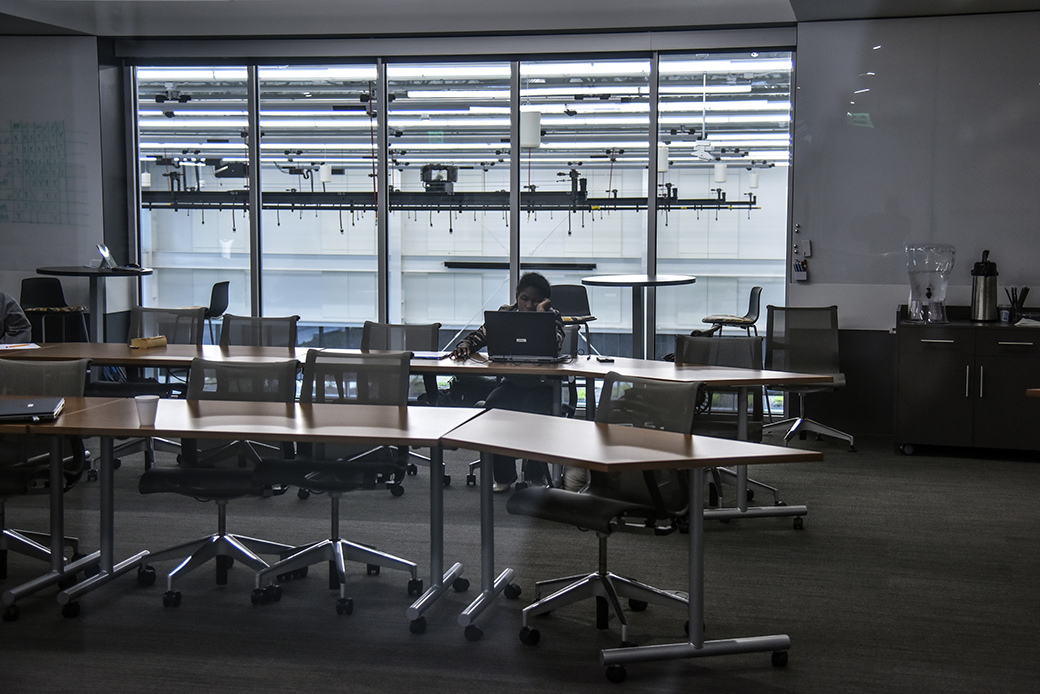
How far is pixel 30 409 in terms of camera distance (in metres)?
4.05

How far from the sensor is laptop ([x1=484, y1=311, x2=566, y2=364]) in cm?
566

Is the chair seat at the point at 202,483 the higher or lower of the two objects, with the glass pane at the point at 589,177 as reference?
lower

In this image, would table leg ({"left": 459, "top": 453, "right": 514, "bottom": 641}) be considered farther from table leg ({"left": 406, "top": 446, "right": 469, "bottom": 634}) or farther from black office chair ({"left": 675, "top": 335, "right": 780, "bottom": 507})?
black office chair ({"left": 675, "top": 335, "right": 780, "bottom": 507})

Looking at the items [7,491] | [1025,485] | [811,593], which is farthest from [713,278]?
[7,491]

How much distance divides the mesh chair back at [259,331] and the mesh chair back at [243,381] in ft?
6.31

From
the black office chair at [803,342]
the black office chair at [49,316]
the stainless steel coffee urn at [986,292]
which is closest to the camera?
the stainless steel coffee urn at [986,292]

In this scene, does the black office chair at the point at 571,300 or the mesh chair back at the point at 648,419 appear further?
the black office chair at the point at 571,300

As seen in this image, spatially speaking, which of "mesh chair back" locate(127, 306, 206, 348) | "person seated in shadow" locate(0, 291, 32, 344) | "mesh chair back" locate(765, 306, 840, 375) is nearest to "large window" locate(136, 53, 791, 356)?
"mesh chair back" locate(765, 306, 840, 375)

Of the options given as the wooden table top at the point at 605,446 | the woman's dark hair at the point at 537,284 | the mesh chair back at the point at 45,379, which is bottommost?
the wooden table top at the point at 605,446

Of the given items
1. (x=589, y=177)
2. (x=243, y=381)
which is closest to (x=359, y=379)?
(x=243, y=381)

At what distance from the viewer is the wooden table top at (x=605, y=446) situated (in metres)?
3.35

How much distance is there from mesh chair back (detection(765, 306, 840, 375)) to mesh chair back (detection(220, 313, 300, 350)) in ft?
11.6

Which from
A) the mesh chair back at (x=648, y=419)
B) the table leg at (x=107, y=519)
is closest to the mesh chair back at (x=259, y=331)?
the table leg at (x=107, y=519)

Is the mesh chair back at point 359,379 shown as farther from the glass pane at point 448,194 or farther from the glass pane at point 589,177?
the glass pane at point 589,177
